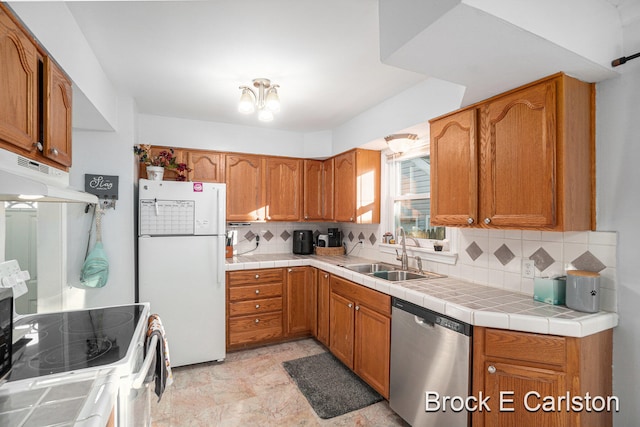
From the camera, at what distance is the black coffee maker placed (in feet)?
12.8

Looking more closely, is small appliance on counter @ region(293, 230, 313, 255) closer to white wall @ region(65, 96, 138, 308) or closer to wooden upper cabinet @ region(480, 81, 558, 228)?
white wall @ region(65, 96, 138, 308)

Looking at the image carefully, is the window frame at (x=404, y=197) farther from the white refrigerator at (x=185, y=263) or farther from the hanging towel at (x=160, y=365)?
the hanging towel at (x=160, y=365)

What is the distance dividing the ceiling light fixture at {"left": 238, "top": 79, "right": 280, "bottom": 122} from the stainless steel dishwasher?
1.61 m

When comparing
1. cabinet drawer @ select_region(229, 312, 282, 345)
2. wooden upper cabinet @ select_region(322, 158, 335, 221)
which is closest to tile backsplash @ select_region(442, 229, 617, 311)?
wooden upper cabinet @ select_region(322, 158, 335, 221)

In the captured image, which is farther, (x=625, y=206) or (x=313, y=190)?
(x=313, y=190)

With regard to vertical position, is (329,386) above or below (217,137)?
below

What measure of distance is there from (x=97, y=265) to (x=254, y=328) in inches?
59.7

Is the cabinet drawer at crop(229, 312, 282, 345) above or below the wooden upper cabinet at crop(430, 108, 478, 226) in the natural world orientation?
below

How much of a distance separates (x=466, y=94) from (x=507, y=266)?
45.3 inches

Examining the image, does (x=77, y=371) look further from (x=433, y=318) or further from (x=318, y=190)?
(x=318, y=190)

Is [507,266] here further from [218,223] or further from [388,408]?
[218,223]

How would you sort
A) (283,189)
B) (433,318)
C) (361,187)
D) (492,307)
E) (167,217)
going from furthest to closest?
(283,189) → (361,187) → (167,217) → (433,318) → (492,307)

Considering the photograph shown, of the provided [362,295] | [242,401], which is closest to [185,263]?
[242,401]

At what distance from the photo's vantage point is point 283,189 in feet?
12.2
